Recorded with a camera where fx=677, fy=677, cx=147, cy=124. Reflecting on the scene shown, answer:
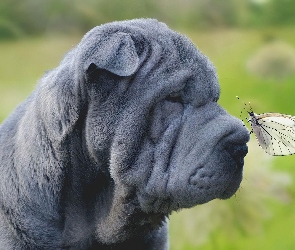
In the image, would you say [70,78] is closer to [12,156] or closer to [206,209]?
[12,156]

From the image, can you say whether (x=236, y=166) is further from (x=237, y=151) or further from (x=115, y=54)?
(x=115, y=54)

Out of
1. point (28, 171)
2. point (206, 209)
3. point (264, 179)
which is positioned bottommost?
point (28, 171)

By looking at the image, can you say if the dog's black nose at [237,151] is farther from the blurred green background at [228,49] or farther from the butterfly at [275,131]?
the blurred green background at [228,49]

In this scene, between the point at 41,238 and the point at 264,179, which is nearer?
the point at 41,238

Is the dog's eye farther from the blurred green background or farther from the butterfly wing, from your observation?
the blurred green background

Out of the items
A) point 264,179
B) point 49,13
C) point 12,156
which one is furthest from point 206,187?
point 49,13

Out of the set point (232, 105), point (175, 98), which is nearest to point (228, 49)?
point (232, 105)

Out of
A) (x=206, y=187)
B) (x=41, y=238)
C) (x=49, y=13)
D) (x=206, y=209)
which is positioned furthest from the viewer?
(x=49, y=13)
